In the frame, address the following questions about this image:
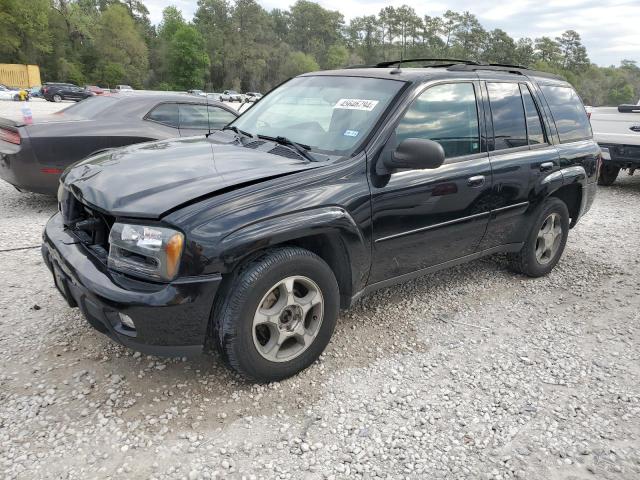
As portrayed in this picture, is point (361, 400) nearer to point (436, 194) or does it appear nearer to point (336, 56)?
point (436, 194)

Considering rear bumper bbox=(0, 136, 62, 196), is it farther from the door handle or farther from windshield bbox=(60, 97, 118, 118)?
the door handle

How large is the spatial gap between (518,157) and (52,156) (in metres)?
4.91

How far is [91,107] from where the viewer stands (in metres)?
6.44

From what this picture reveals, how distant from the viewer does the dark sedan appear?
5578mm

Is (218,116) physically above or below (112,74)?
below

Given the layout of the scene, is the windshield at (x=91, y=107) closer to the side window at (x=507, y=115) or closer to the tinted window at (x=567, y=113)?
the side window at (x=507, y=115)

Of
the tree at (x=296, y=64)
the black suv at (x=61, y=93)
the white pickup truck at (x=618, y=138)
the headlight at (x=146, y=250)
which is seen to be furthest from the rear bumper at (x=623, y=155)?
the tree at (x=296, y=64)

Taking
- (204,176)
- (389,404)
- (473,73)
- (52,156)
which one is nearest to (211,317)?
(204,176)

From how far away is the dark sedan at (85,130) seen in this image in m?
5.58

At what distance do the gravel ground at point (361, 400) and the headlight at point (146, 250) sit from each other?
76cm

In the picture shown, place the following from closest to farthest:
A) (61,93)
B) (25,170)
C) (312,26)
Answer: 1. (25,170)
2. (61,93)
3. (312,26)

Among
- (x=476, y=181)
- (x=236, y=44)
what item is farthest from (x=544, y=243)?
(x=236, y=44)

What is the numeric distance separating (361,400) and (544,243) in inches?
106

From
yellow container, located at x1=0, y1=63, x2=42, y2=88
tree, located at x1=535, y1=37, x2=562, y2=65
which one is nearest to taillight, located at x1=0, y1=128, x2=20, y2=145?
yellow container, located at x1=0, y1=63, x2=42, y2=88
